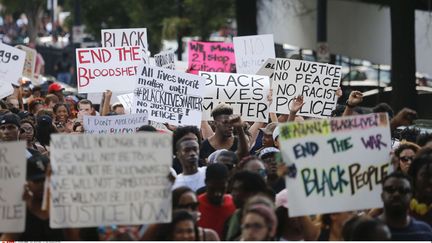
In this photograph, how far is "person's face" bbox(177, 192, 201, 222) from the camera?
8.08 m

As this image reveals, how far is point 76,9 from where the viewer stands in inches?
1251

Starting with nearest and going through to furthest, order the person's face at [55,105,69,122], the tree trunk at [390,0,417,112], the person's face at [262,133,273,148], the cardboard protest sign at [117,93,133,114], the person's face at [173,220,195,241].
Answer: the person's face at [173,220,195,241], the person's face at [262,133,273,148], the cardboard protest sign at [117,93,133,114], the person's face at [55,105,69,122], the tree trunk at [390,0,417,112]

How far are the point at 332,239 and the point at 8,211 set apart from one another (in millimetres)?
1940

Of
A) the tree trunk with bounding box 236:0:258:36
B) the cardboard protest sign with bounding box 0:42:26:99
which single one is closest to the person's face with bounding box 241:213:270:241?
the cardboard protest sign with bounding box 0:42:26:99

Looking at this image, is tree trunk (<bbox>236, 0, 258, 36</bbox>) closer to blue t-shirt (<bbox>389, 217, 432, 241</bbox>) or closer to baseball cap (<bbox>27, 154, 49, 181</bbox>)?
baseball cap (<bbox>27, 154, 49, 181</bbox>)

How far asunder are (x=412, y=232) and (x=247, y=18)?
2002 cm

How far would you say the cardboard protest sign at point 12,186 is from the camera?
312 inches

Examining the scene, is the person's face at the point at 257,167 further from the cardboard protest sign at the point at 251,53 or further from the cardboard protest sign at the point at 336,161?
the cardboard protest sign at the point at 251,53

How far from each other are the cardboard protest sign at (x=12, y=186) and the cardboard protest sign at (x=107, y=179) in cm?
25

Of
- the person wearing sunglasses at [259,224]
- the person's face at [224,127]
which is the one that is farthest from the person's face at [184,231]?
the person's face at [224,127]

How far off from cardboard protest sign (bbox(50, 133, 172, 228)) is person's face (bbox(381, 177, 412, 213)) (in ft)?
4.27

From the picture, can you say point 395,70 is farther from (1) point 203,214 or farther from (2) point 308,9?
(1) point 203,214

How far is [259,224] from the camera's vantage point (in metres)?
7.32

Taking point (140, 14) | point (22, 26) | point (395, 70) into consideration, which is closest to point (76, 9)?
point (140, 14)
